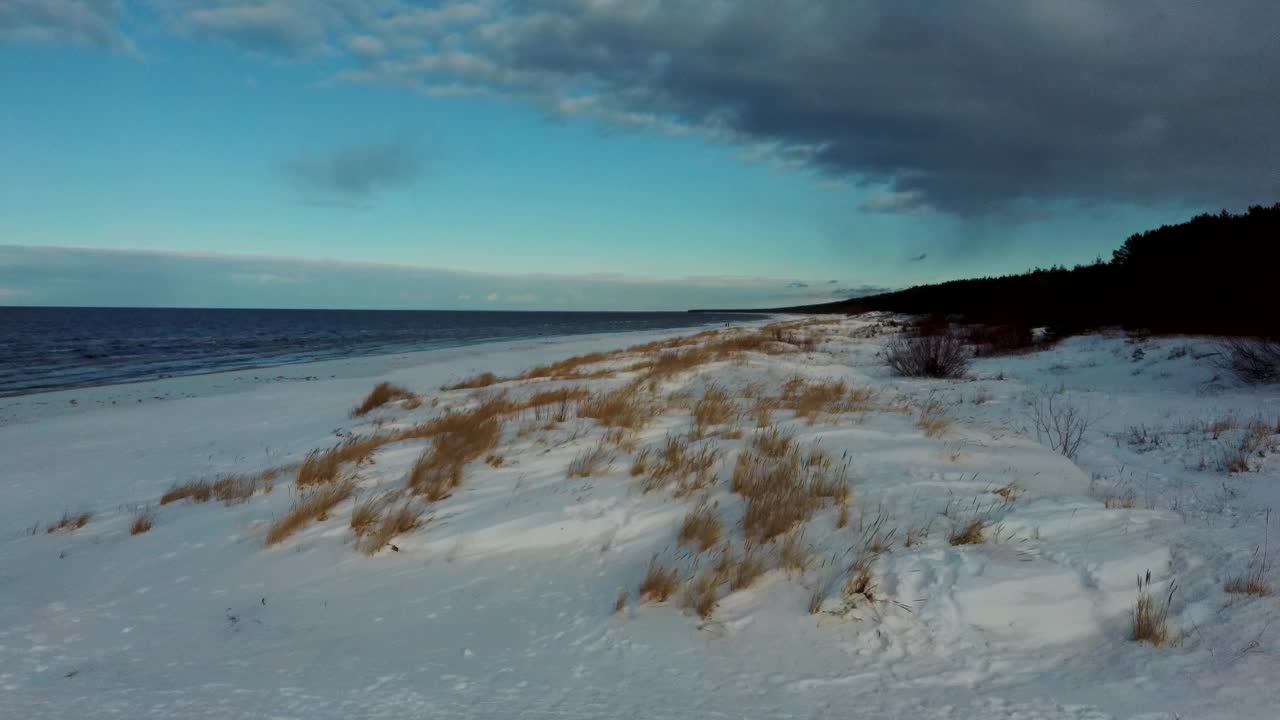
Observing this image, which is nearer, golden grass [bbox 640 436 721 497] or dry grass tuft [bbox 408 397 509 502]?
golden grass [bbox 640 436 721 497]

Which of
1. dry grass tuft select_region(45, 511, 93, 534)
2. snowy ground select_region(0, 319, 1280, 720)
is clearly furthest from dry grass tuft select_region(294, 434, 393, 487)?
dry grass tuft select_region(45, 511, 93, 534)

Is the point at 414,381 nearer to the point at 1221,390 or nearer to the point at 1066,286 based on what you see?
the point at 1221,390

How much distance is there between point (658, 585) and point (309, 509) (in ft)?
9.99

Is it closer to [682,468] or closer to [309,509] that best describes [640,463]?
[682,468]

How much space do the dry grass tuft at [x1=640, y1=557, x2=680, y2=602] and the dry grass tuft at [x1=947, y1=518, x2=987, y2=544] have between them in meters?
1.77

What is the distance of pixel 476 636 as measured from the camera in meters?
3.42

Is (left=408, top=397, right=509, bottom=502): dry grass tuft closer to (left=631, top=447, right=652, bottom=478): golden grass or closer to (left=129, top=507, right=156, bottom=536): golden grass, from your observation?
(left=631, top=447, right=652, bottom=478): golden grass

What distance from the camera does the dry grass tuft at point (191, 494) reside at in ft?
20.4

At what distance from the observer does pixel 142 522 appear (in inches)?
213

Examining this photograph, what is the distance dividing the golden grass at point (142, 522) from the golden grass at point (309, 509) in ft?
3.79

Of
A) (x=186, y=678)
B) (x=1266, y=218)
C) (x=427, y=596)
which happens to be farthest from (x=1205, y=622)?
(x=1266, y=218)

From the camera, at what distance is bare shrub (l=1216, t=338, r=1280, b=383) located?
1154 centimetres

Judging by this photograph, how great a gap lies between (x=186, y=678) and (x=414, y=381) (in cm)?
1754

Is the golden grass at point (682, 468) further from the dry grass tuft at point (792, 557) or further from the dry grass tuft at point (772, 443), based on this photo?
the dry grass tuft at point (792, 557)
